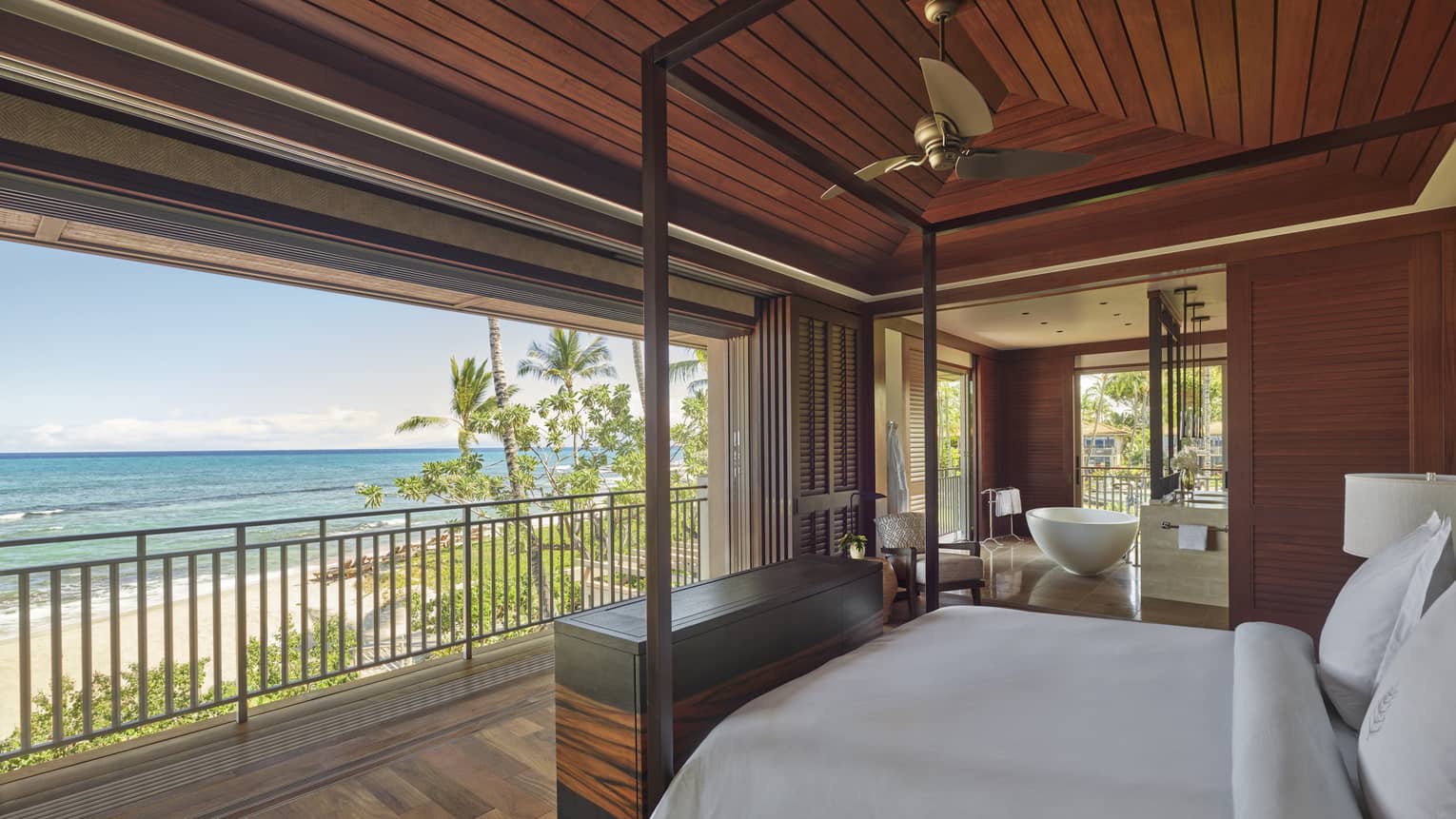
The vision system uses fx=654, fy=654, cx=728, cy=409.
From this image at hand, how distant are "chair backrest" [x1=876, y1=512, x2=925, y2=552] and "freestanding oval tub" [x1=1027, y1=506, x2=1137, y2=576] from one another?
1814mm

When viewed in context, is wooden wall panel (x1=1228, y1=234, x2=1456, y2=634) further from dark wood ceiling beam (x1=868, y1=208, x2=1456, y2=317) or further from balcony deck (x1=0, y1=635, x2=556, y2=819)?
balcony deck (x1=0, y1=635, x2=556, y2=819)

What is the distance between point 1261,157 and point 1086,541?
4371mm

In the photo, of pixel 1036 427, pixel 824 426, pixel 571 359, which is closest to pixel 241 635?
pixel 824 426

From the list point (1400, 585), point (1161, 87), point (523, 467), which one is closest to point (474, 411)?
point (523, 467)

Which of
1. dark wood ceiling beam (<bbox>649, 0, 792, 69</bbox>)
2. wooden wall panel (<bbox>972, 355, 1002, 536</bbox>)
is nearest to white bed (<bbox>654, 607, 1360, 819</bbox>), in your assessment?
dark wood ceiling beam (<bbox>649, 0, 792, 69</bbox>)

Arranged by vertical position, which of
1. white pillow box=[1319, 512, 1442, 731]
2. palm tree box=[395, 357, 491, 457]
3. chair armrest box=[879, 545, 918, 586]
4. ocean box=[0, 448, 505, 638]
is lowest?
ocean box=[0, 448, 505, 638]

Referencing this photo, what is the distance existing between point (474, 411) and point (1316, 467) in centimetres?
1206

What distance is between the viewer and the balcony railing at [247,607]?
262 centimetres

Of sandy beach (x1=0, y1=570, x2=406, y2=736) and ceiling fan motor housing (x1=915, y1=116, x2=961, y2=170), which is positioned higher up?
ceiling fan motor housing (x1=915, y1=116, x2=961, y2=170)

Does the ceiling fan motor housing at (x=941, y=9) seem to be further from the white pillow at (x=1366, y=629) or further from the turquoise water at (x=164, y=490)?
the turquoise water at (x=164, y=490)

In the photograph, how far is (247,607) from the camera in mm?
8086

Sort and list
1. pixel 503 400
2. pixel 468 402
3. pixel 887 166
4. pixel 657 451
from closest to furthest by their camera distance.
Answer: pixel 657 451, pixel 887 166, pixel 503 400, pixel 468 402

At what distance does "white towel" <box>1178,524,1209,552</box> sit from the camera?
443 centimetres

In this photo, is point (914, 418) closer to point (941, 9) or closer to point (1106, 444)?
point (941, 9)
